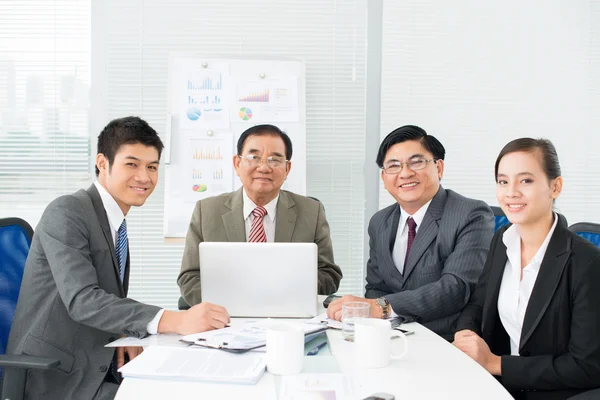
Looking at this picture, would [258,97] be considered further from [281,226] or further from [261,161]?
[281,226]

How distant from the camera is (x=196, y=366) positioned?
1332mm

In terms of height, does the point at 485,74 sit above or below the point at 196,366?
above

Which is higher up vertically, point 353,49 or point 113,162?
point 353,49

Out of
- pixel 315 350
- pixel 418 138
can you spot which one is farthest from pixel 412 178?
pixel 315 350

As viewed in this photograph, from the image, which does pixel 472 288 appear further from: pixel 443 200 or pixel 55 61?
pixel 55 61

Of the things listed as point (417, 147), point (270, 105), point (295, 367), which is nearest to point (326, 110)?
point (270, 105)

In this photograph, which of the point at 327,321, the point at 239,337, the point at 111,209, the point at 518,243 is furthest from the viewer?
the point at 111,209

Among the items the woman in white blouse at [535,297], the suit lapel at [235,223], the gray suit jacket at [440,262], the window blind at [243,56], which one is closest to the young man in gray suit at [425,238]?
the gray suit jacket at [440,262]

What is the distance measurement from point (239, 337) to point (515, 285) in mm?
962

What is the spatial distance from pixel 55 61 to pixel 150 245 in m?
1.35

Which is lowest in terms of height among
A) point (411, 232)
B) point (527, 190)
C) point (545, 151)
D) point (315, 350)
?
point (315, 350)

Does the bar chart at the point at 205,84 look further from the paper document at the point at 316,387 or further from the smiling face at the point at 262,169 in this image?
the paper document at the point at 316,387

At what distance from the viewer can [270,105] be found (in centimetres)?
346

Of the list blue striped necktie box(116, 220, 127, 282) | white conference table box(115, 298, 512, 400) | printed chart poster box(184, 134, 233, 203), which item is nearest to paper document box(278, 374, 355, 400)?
white conference table box(115, 298, 512, 400)
